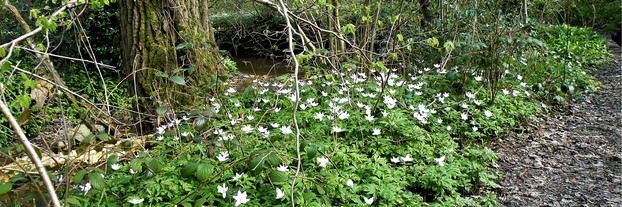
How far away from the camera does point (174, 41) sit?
3576mm

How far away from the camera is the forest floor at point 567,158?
2.90 metres

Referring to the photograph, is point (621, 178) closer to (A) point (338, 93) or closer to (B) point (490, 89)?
(B) point (490, 89)

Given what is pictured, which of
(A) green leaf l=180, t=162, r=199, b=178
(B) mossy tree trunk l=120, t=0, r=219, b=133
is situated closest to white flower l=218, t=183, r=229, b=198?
(A) green leaf l=180, t=162, r=199, b=178

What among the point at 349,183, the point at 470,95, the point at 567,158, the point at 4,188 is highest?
the point at 4,188

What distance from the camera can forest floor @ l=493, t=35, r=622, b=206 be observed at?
9.52 feet

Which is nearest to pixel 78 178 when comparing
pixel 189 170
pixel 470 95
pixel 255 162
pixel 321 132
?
pixel 189 170

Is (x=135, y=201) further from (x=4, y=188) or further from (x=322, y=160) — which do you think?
(x=322, y=160)

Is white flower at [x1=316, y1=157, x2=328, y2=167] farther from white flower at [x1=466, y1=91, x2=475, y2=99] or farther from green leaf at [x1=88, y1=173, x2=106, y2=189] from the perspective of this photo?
white flower at [x1=466, y1=91, x2=475, y2=99]

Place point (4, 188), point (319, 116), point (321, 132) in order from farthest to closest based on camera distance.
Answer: point (319, 116) → point (321, 132) → point (4, 188)

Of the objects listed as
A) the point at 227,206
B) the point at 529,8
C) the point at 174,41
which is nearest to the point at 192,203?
the point at 227,206

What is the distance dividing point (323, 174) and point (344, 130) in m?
0.62

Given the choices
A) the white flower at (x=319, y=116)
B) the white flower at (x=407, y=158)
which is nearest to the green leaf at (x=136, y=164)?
the white flower at (x=319, y=116)

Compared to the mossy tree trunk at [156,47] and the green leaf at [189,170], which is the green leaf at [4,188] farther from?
the mossy tree trunk at [156,47]

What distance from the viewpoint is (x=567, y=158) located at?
3465mm
